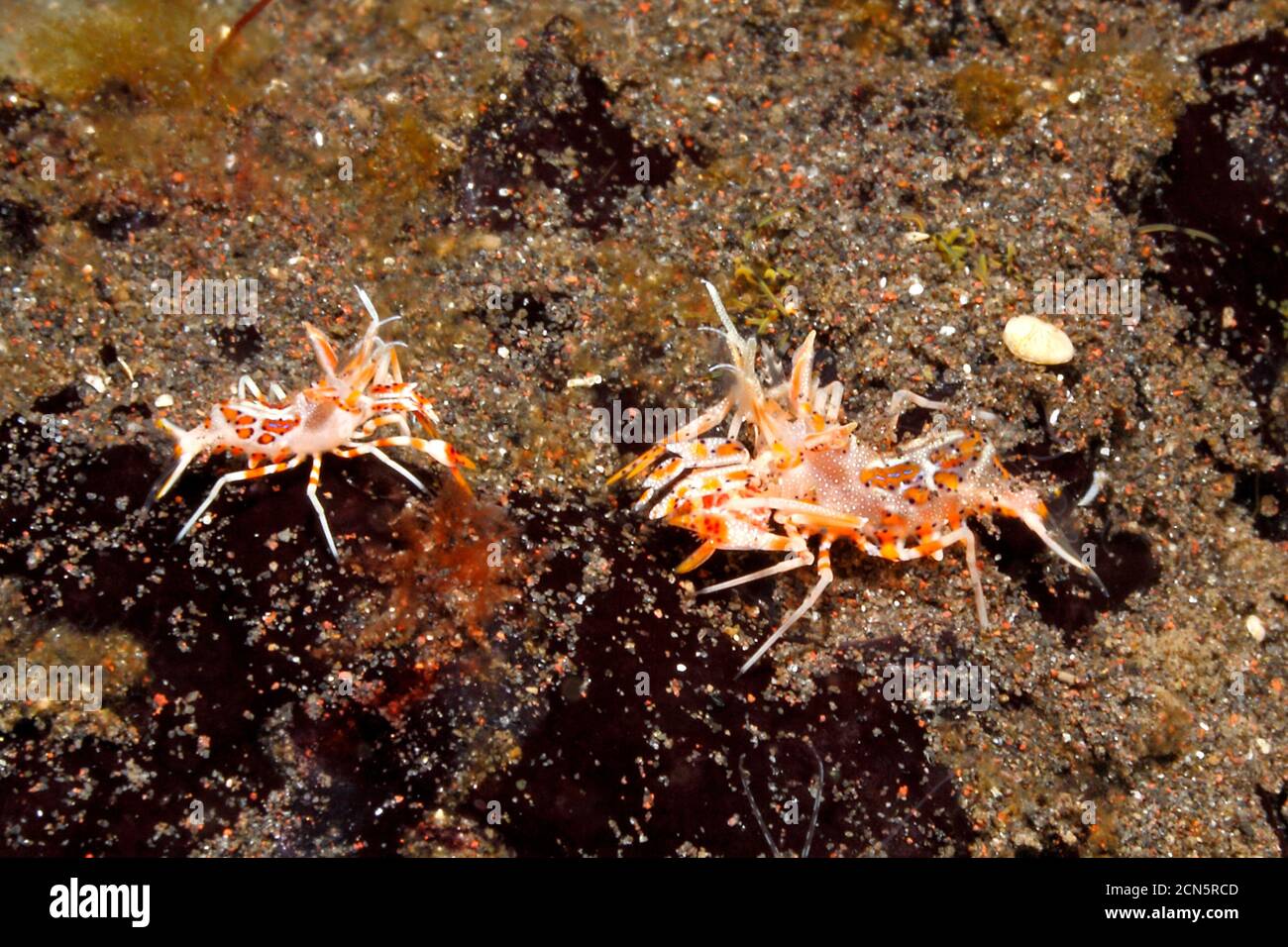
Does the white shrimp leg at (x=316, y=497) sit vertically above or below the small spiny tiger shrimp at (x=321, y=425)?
below

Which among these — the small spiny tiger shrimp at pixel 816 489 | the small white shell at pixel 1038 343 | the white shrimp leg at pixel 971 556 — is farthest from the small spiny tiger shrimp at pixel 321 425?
the small white shell at pixel 1038 343

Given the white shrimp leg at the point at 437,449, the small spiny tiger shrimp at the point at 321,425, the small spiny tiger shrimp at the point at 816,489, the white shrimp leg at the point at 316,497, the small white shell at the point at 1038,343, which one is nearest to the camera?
the white shrimp leg at the point at 316,497

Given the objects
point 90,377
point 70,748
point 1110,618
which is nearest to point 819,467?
point 1110,618

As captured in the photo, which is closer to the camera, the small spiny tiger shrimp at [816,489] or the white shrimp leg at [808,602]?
the white shrimp leg at [808,602]

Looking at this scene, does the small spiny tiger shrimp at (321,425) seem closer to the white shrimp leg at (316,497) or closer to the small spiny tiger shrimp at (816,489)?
the white shrimp leg at (316,497)

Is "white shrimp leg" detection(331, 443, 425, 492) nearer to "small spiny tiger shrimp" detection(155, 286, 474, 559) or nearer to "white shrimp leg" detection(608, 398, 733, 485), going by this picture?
"small spiny tiger shrimp" detection(155, 286, 474, 559)

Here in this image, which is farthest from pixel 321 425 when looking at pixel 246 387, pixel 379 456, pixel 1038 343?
pixel 1038 343

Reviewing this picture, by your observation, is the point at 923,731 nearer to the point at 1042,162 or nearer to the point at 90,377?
the point at 1042,162

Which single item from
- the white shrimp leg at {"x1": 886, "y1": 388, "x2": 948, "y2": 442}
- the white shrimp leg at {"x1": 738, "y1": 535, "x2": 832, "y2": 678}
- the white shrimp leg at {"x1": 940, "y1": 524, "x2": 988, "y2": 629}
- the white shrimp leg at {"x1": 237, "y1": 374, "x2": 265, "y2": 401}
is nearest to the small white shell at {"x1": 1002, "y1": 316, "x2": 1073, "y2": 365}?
the white shrimp leg at {"x1": 886, "y1": 388, "x2": 948, "y2": 442}
